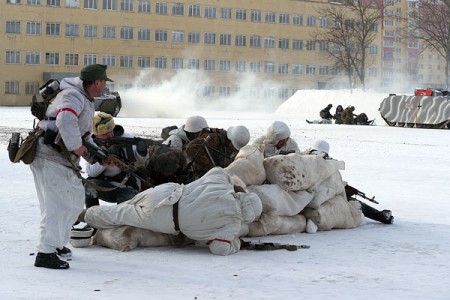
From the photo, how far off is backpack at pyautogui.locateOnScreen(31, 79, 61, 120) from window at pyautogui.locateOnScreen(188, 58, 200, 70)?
222 ft

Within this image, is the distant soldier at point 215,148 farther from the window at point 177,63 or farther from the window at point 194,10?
the window at point 194,10

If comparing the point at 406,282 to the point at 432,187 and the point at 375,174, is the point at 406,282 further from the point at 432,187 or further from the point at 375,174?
the point at 375,174

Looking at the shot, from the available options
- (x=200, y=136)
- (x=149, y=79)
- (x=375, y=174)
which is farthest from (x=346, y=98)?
(x=200, y=136)

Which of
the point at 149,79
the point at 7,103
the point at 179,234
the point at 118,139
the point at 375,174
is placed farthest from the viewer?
the point at 149,79

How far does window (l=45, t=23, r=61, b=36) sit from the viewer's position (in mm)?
68562

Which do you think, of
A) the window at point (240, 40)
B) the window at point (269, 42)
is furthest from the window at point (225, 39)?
the window at point (269, 42)

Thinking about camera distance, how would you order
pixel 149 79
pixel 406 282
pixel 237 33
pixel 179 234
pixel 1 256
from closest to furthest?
pixel 406 282
pixel 1 256
pixel 179 234
pixel 149 79
pixel 237 33

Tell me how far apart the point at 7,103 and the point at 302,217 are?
2420 inches

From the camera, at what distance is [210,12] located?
75.8 meters

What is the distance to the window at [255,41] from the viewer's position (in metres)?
78.1

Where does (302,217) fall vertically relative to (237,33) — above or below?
below

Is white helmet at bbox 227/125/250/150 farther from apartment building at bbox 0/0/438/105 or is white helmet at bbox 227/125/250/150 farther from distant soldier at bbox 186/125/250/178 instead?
apartment building at bbox 0/0/438/105

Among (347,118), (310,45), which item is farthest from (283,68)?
(347,118)

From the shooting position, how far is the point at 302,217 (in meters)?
8.14
